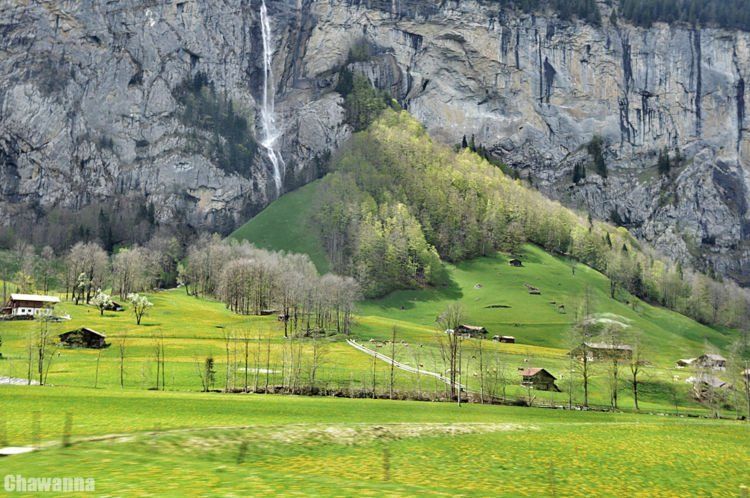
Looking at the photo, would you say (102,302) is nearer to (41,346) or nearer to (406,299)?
(41,346)

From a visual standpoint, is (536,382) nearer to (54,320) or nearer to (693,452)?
(693,452)

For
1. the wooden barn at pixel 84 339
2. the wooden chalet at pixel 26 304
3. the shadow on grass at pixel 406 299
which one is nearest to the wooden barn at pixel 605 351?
the shadow on grass at pixel 406 299

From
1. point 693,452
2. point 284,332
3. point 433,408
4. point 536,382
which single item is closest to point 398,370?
point 536,382

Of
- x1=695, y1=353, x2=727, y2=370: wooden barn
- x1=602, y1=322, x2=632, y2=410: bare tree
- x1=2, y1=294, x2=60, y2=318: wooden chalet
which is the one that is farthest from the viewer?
x1=2, y1=294, x2=60, y2=318: wooden chalet

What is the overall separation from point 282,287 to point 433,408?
98.8 m

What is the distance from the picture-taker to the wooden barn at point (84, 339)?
103 metres

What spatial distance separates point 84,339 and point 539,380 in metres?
83.8

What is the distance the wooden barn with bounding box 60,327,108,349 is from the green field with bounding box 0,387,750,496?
6337 cm

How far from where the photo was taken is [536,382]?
9344 centimetres

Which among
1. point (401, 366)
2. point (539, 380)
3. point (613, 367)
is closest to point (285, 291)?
point (401, 366)

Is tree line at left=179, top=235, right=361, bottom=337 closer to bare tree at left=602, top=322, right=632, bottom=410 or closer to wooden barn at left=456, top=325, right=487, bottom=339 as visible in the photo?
wooden barn at left=456, top=325, right=487, bottom=339

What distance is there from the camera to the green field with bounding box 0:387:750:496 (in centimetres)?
1706

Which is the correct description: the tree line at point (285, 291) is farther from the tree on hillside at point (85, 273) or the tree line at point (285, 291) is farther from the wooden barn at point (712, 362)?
the wooden barn at point (712, 362)

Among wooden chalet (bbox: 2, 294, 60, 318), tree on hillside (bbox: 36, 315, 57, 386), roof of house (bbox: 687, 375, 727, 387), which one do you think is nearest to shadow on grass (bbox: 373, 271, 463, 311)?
wooden chalet (bbox: 2, 294, 60, 318)
